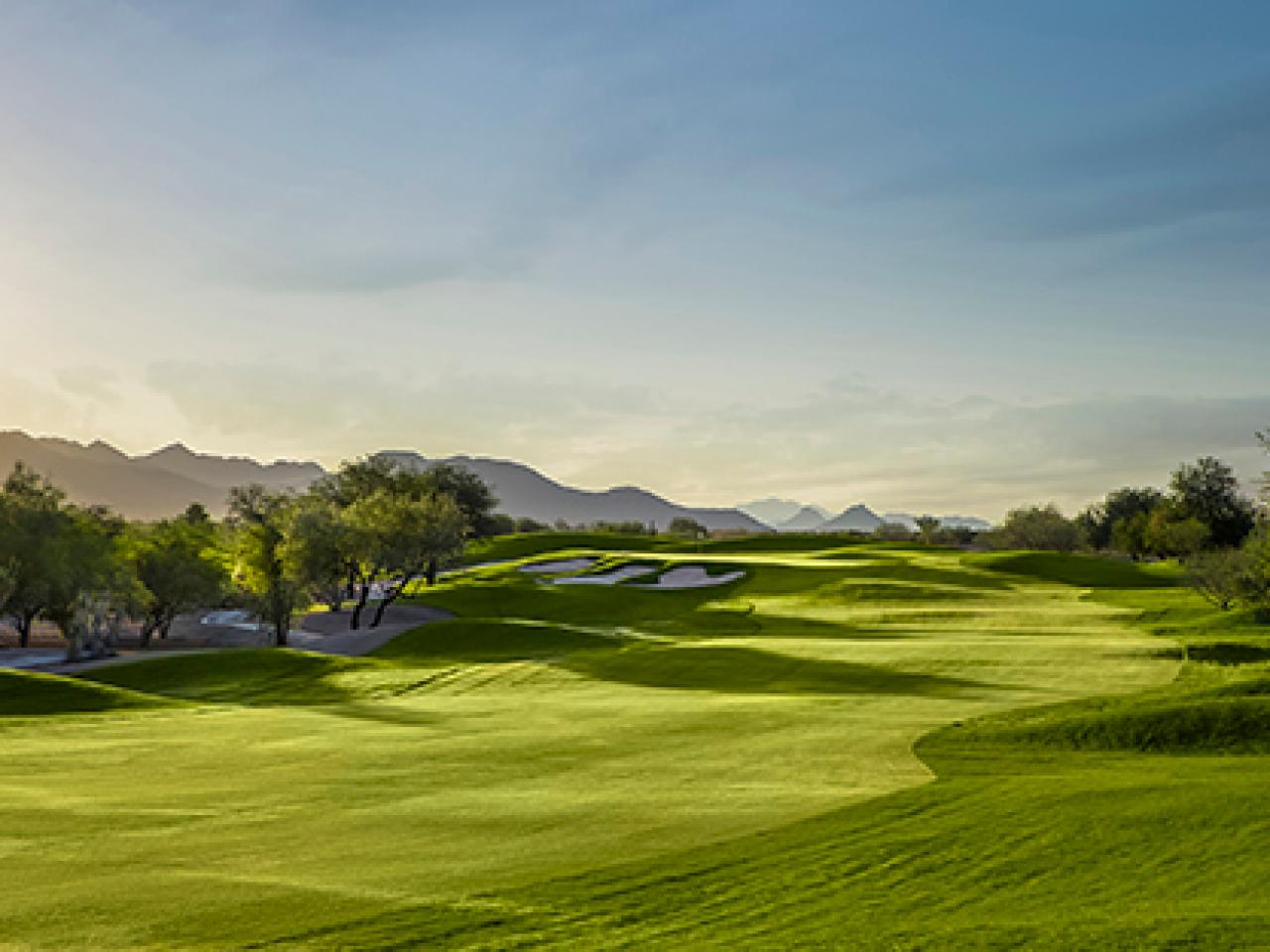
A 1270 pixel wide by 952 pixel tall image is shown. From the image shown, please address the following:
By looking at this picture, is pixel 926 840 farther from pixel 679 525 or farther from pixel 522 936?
pixel 679 525

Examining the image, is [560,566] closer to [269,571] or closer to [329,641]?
[269,571]

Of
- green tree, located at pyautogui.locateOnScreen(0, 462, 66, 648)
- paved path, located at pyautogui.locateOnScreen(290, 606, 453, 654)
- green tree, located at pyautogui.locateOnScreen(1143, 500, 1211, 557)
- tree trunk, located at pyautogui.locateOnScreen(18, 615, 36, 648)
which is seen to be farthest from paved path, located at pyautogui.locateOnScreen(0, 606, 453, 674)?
green tree, located at pyautogui.locateOnScreen(1143, 500, 1211, 557)

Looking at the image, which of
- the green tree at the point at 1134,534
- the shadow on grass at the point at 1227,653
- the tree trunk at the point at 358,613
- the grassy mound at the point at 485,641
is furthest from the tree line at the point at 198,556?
the green tree at the point at 1134,534

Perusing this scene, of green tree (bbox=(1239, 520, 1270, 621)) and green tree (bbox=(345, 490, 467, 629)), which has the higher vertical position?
green tree (bbox=(345, 490, 467, 629))

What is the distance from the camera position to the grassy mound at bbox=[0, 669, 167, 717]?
121 feet

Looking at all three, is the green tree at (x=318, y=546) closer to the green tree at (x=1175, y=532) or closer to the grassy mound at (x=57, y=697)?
the grassy mound at (x=57, y=697)

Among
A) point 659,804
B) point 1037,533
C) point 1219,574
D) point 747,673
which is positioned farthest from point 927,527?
point 659,804

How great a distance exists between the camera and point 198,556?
7394 centimetres

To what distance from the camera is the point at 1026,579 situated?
88312 millimetres

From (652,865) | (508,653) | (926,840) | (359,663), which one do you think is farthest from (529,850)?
(508,653)

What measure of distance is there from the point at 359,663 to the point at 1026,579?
60050 mm

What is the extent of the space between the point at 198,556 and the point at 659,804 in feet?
208

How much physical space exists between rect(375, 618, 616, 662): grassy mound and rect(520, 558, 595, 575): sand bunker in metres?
38.5

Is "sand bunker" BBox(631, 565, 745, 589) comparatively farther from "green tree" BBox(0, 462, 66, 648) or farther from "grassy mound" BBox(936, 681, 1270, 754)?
"grassy mound" BBox(936, 681, 1270, 754)
